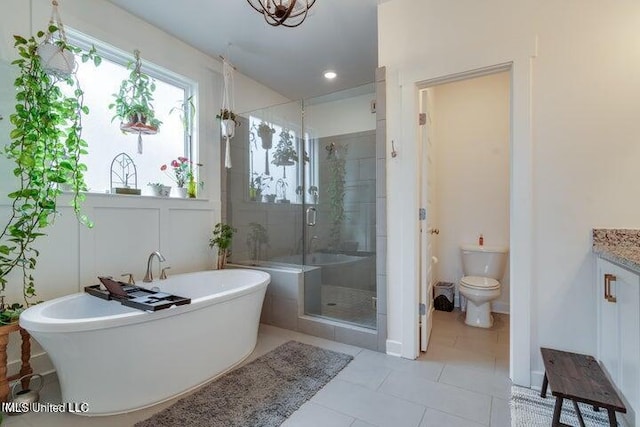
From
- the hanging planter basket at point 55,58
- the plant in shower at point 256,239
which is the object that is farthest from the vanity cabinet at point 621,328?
the hanging planter basket at point 55,58

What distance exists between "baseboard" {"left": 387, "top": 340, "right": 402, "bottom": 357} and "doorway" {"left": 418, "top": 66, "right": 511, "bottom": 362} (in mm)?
892

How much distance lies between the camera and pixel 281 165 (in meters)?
3.43

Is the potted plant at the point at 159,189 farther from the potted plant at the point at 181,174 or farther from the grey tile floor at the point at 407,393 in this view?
the grey tile floor at the point at 407,393

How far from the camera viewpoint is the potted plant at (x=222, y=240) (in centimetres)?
331

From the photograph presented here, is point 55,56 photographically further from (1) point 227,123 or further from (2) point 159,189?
(1) point 227,123

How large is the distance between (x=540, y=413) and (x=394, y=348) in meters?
0.95

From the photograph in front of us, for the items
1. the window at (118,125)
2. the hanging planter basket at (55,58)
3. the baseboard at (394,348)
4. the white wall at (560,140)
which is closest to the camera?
the white wall at (560,140)

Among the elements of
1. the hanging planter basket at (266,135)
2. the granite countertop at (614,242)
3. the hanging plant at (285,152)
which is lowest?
the granite countertop at (614,242)

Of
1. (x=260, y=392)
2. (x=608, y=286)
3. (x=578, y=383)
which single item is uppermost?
(x=608, y=286)

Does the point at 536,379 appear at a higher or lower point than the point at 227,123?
lower

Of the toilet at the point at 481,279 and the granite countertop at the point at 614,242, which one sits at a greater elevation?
the granite countertop at the point at 614,242

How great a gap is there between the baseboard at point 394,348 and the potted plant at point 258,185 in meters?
2.08

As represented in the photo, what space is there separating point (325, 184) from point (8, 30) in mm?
2642

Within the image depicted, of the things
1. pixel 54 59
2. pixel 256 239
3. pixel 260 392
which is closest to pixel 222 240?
pixel 256 239
